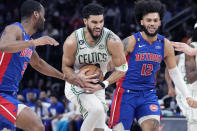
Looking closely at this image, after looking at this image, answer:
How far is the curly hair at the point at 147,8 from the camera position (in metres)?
7.03

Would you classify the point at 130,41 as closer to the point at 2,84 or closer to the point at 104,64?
the point at 104,64

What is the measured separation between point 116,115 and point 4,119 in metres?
1.81

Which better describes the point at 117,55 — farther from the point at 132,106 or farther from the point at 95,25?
the point at 132,106

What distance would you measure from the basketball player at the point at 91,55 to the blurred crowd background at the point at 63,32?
16.0ft

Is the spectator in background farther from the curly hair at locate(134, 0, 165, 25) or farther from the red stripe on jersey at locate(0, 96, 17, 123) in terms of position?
the red stripe on jersey at locate(0, 96, 17, 123)

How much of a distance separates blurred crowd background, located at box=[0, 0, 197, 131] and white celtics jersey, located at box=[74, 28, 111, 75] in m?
4.95

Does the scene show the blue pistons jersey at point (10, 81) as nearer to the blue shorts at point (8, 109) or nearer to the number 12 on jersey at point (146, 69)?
the blue shorts at point (8, 109)

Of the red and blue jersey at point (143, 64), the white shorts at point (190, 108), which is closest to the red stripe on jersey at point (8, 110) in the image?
the red and blue jersey at point (143, 64)

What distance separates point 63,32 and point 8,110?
38.5ft

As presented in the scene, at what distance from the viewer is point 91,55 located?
20.7ft

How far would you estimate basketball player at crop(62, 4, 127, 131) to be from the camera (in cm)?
619

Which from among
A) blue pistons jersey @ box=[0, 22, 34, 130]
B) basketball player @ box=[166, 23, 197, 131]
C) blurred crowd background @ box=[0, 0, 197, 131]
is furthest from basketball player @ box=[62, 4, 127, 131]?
blurred crowd background @ box=[0, 0, 197, 131]

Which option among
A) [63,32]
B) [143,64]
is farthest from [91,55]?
[63,32]

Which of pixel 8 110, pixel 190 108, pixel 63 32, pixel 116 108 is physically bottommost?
pixel 190 108
